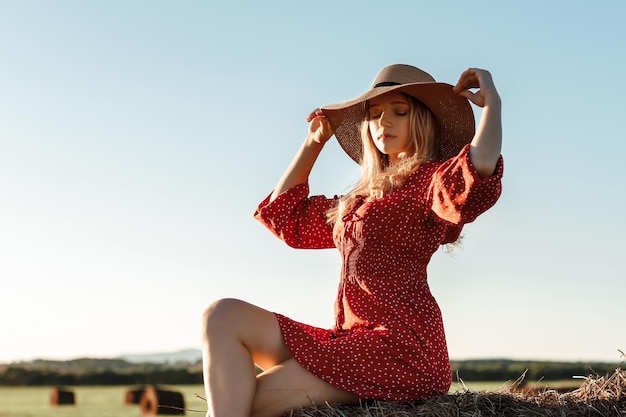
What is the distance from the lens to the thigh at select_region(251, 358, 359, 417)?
2.70 metres

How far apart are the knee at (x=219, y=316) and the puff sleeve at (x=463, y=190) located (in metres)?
0.79

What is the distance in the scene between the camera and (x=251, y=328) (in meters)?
2.71

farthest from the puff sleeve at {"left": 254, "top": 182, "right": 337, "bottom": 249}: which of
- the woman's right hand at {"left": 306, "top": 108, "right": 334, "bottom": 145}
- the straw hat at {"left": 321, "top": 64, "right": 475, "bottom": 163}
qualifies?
the straw hat at {"left": 321, "top": 64, "right": 475, "bottom": 163}

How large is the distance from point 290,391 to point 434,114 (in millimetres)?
1279

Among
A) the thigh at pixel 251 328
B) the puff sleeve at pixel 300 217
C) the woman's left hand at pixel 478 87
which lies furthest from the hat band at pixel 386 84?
the thigh at pixel 251 328

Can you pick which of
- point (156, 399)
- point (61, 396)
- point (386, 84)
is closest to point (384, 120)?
point (386, 84)

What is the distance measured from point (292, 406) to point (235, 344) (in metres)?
0.32

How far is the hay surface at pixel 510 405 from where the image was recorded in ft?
8.84

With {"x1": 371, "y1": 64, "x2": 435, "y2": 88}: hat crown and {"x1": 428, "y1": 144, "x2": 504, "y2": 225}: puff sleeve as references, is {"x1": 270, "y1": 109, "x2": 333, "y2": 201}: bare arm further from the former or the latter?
{"x1": 428, "y1": 144, "x2": 504, "y2": 225}: puff sleeve

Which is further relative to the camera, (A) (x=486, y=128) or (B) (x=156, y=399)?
(B) (x=156, y=399)

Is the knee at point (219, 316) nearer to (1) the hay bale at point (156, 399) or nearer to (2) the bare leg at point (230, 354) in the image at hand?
(2) the bare leg at point (230, 354)

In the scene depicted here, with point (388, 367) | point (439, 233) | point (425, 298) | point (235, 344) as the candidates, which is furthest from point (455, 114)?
point (235, 344)

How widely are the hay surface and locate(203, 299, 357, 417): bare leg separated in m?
0.06

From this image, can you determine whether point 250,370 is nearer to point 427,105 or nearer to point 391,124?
point 391,124
